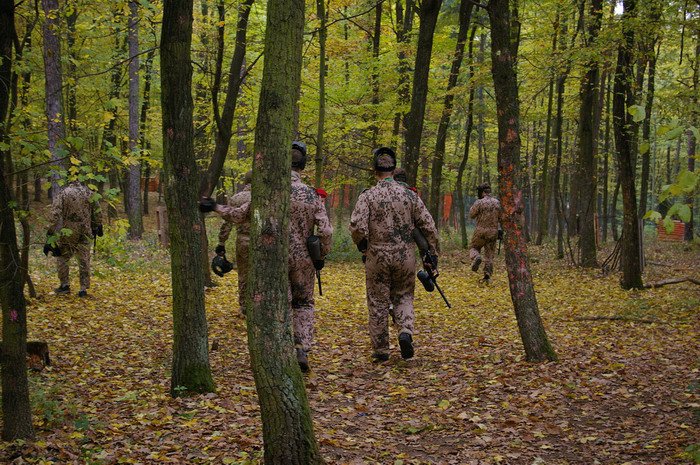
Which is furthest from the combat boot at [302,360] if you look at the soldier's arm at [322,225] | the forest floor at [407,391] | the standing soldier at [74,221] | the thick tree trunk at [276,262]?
the standing soldier at [74,221]

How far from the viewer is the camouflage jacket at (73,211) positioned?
11.0 m

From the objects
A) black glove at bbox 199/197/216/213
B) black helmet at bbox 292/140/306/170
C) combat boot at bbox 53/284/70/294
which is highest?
black helmet at bbox 292/140/306/170

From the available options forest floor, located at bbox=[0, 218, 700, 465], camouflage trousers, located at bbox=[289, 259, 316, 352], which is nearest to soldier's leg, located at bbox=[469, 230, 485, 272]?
forest floor, located at bbox=[0, 218, 700, 465]

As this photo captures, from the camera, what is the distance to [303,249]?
7.38 meters

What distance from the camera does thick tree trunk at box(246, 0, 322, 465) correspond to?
3680 mm

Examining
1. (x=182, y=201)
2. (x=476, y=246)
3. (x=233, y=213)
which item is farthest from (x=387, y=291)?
(x=476, y=246)

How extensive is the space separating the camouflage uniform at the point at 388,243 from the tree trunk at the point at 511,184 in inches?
42.6

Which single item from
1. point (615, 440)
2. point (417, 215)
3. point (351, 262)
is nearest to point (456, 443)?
point (615, 440)

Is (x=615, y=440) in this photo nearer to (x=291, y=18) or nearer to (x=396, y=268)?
(x=396, y=268)

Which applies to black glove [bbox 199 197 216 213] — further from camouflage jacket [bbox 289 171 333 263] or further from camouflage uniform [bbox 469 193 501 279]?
camouflage uniform [bbox 469 193 501 279]

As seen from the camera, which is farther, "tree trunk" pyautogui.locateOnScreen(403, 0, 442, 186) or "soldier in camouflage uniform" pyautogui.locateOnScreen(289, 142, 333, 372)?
"tree trunk" pyautogui.locateOnScreen(403, 0, 442, 186)

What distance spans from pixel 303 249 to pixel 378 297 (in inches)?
46.7

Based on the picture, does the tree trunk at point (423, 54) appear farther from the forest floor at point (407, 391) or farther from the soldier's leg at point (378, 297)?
the soldier's leg at point (378, 297)

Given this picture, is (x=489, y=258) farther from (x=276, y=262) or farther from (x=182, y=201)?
(x=276, y=262)
